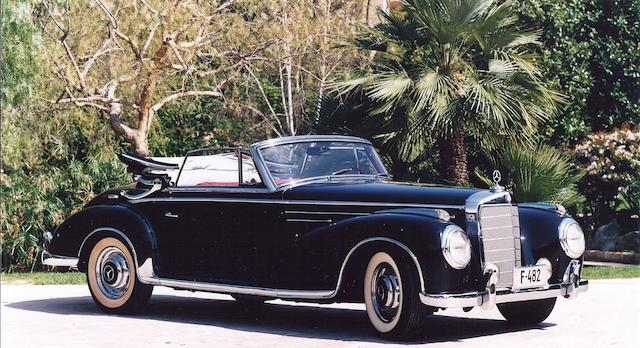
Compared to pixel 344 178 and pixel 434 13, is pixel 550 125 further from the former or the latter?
pixel 344 178

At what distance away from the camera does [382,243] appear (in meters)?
8.50

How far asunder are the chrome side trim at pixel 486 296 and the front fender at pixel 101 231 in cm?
314

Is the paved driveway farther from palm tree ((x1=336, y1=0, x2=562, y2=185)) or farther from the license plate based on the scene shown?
palm tree ((x1=336, y1=0, x2=562, y2=185))

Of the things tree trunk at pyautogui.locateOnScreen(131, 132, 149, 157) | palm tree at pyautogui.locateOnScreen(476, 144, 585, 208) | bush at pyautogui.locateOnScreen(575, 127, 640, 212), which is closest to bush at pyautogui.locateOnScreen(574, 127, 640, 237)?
bush at pyautogui.locateOnScreen(575, 127, 640, 212)

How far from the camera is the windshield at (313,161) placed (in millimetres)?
9555

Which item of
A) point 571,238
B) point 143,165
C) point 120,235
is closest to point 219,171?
point 143,165

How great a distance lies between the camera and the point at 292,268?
916 centimetres

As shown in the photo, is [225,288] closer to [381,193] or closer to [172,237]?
[172,237]

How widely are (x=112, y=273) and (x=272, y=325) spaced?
1806 mm

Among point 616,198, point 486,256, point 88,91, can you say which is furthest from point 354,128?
point 486,256

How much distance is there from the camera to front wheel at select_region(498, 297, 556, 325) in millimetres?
9562

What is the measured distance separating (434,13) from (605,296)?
6.11m

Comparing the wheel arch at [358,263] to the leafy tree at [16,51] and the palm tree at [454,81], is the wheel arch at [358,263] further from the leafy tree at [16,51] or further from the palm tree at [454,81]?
the leafy tree at [16,51]

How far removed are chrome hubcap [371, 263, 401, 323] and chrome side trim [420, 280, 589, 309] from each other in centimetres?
30
